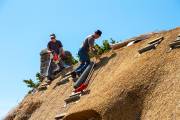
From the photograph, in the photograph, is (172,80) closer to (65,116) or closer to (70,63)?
(65,116)

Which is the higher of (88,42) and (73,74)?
(88,42)

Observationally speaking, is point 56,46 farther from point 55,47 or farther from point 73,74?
point 73,74

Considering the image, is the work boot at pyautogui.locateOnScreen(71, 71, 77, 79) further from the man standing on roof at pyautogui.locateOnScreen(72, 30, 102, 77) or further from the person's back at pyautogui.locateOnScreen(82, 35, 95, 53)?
the person's back at pyautogui.locateOnScreen(82, 35, 95, 53)

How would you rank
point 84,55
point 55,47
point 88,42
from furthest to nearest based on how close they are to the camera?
point 55,47, point 84,55, point 88,42

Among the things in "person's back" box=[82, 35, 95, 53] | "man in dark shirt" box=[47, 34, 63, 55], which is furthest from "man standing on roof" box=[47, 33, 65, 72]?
"person's back" box=[82, 35, 95, 53]

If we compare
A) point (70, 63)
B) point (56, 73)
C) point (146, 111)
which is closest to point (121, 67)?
point (146, 111)

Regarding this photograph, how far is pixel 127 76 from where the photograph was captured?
12664mm

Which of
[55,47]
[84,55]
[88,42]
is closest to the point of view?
[88,42]

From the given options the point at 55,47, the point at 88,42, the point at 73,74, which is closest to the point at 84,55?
the point at 88,42

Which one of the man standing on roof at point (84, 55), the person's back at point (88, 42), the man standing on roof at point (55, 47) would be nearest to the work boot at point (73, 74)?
the man standing on roof at point (84, 55)

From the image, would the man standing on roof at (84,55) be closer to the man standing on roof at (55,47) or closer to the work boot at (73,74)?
the work boot at (73,74)

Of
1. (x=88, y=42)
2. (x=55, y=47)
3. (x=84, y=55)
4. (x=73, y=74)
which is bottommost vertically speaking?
(x=73, y=74)

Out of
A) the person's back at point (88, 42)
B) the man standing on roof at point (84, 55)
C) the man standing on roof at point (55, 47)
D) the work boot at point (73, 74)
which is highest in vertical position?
the man standing on roof at point (55, 47)

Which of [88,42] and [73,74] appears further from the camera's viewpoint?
[73,74]
